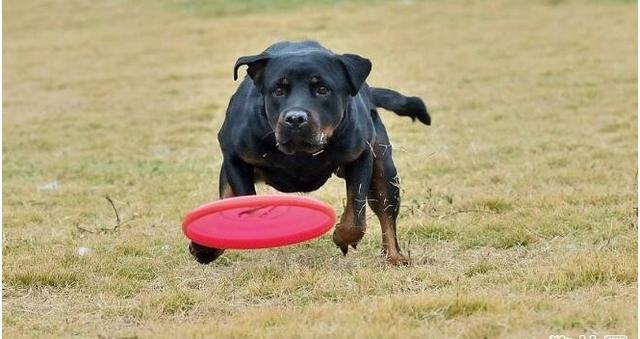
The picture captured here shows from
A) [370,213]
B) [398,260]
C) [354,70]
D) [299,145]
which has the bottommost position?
[370,213]

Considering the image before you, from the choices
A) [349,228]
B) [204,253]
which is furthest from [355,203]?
[204,253]

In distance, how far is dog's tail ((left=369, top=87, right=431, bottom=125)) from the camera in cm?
745

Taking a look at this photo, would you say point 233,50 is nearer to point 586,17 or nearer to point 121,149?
point 586,17

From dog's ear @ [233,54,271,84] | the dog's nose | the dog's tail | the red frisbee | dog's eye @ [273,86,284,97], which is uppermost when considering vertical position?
dog's ear @ [233,54,271,84]

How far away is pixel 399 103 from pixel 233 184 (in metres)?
1.70

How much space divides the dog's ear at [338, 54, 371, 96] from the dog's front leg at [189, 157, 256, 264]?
2.59 ft

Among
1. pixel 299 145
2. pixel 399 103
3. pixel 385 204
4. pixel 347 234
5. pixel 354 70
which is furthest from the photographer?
pixel 399 103

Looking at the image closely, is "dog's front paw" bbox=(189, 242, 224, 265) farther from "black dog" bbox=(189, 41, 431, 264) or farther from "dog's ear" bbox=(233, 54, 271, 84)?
"dog's ear" bbox=(233, 54, 271, 84)

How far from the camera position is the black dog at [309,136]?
5.91 meters

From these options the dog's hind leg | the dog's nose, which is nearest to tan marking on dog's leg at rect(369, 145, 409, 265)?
the dog's hind leg

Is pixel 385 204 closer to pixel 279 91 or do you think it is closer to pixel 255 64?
pixel 279 91

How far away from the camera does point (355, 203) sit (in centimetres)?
628

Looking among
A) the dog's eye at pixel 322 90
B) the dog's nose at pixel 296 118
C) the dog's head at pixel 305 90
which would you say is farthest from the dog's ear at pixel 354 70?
the dog's nose at pixel 296 118

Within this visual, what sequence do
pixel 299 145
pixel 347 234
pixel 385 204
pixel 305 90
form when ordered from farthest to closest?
pixel 385 204 → pixel 347 234 → pixel 305 90 → pixel 299 145
